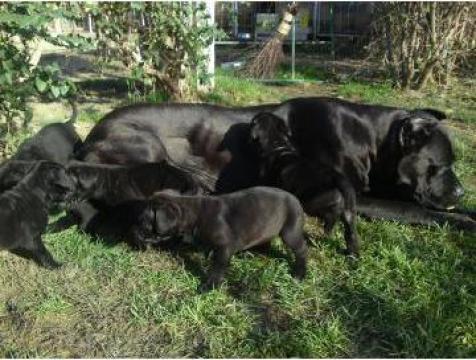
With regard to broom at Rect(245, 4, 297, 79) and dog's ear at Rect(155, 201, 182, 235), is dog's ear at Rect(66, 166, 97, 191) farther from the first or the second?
broom at Rect(245, 4, 297, 79)

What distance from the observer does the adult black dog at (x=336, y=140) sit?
4.64 metres

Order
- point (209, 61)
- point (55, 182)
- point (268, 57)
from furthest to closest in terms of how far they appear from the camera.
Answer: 1. point (268, 57)
2. point (209, 61)
3. point (55, 182)

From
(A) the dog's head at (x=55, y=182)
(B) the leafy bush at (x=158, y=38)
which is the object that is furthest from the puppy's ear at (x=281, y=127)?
(B) the leafy bush at (x=158, y=38)

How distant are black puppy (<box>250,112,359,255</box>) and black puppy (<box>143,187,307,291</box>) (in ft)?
0.79

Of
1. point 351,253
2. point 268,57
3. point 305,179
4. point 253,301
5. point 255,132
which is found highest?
point 268,57

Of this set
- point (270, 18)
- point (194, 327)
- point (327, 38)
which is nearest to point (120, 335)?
point (194, 327)

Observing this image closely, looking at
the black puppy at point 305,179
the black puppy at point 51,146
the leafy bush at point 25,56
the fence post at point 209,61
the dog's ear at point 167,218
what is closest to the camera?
the dog's ear at point 167,218

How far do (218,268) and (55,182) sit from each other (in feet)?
4.87

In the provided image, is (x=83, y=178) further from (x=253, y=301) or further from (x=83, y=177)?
(x=253, y=301)

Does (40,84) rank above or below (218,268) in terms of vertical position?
above

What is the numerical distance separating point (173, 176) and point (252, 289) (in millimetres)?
1133

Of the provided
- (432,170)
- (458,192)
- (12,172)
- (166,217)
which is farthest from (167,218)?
(458,192)

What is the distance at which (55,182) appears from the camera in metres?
4.30

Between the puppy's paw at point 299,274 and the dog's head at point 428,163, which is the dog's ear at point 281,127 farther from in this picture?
the puppy's paw at point 299,274
